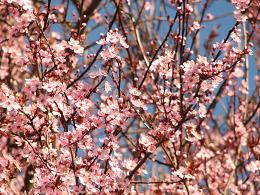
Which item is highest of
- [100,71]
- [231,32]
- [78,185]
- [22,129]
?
[231,32]

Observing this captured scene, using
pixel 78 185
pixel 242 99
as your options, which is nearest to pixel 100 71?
pixel 78 185

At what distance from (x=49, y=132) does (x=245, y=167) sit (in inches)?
124

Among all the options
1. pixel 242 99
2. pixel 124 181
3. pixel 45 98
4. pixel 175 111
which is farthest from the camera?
pixel 242 99

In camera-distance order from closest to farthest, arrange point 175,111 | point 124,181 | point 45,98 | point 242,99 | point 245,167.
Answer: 1. point 45,98
2. point 124,181
3. point 175,111
4. point 245,167
5. point 242,99

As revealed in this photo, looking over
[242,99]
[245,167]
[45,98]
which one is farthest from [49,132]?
[242,99]

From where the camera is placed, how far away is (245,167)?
244 inches

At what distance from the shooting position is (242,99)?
728cm

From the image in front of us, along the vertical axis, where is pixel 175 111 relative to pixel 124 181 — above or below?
above

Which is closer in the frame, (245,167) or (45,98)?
(45,98)

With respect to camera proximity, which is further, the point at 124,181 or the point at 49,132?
the point at 49,132

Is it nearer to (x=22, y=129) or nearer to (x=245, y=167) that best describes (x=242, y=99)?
(x=245, y=167)

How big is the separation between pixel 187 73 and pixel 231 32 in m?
0.50

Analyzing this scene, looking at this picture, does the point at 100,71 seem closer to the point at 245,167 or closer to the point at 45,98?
the point at 45,98

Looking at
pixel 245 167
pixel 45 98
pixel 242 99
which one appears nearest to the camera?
pixel 45 98
